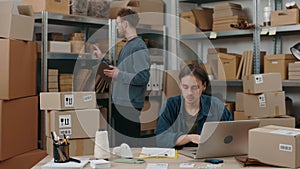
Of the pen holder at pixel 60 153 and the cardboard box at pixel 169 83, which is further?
the cardboard box at pixel 169 83

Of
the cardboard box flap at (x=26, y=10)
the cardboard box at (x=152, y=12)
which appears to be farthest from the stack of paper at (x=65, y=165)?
the cardboard box at (x=152, y=12)

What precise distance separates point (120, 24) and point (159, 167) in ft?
5.33

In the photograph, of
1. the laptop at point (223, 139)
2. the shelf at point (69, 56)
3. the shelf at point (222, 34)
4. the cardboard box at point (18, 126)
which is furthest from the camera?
the shelf at point (222, 34)

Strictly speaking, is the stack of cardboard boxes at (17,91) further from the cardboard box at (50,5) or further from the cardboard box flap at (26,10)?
the cardboard box at (50,5)

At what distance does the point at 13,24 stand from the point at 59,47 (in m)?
0.56

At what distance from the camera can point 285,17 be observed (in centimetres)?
343

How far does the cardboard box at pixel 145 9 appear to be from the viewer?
400 cm

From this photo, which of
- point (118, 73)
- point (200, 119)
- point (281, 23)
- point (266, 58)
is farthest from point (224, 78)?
point (200, 119)

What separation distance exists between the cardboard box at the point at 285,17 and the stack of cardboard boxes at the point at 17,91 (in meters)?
1.91

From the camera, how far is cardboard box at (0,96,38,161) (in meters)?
2.92

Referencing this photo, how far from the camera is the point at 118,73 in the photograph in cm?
320

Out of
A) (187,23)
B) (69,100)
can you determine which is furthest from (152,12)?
(69,100)

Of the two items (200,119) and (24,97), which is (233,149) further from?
(24,97)

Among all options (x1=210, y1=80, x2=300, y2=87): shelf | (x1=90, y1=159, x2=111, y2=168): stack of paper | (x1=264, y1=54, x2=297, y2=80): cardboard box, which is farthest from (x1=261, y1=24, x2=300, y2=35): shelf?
(x1=90, y1=159, x2=111, y2=168): stack of paper
